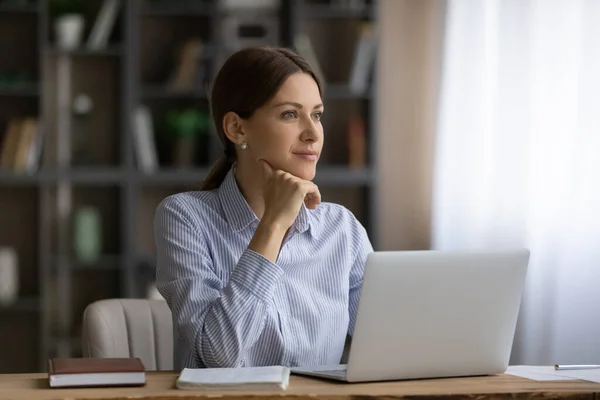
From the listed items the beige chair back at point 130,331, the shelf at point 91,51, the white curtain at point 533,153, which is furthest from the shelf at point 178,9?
the beige chair back at point 130,331

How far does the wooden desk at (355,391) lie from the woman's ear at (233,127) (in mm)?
592

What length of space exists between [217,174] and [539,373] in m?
0.82

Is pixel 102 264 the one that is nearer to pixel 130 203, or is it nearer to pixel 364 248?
pixel 130 203

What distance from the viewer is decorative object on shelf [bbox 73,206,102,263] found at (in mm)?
4559

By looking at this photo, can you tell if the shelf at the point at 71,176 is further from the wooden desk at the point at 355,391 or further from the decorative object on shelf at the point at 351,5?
the wooden desk at the point at 355,391

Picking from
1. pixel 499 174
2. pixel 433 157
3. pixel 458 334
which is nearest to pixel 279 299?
pixel 458 334

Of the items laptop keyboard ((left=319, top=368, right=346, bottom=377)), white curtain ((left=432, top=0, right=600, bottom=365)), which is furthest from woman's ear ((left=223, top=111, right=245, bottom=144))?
white curtain ((left=432, top=0, right=600, bottom=365))

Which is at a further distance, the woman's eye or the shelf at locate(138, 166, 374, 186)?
the shelf at locate(138, 166, 374, 186)

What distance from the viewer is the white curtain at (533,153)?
4.00m

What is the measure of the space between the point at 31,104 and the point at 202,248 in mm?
2818

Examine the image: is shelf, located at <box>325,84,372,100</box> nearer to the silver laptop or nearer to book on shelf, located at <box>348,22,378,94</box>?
book on shelf, located at <box>348,22,378,94</box>

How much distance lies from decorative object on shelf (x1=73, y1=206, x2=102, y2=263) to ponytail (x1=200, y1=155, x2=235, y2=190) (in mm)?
2392

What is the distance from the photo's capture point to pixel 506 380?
1.77 metres

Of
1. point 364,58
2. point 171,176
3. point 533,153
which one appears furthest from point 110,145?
point 533,153
